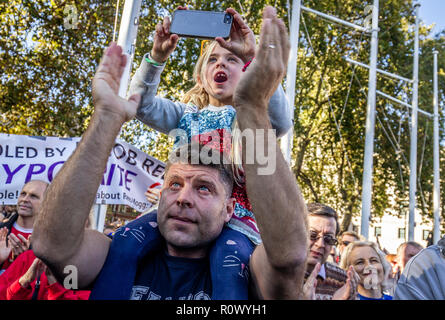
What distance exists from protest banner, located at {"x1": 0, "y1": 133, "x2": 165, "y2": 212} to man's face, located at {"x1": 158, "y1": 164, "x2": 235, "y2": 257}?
313 centimetres

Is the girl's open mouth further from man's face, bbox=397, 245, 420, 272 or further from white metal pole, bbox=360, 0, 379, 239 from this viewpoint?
white metal pole, bbox=360, 0, 379, 239

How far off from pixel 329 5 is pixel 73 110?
9535 millimetres

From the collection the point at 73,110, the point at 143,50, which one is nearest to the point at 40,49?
the point at 73,110

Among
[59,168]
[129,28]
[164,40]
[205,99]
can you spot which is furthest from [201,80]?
[59,168]

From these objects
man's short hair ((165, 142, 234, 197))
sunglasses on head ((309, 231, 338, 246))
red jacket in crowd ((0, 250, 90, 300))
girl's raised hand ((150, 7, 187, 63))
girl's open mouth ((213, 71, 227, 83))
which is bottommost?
red jacket in crowd ((0, 250, 90, 300))

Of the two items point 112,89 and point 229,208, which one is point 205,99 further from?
point 112,89

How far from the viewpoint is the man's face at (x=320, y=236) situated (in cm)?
313

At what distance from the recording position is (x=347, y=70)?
1669cm

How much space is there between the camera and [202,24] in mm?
1675

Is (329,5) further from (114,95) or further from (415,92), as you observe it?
(114,95)

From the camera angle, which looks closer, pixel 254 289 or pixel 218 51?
pixel 254 289

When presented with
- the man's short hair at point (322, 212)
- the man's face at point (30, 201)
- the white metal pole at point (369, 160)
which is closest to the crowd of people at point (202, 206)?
the man's face at point (30, 201)

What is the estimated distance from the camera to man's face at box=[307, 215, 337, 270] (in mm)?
3129

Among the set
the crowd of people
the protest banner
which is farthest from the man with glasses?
the protest banner
